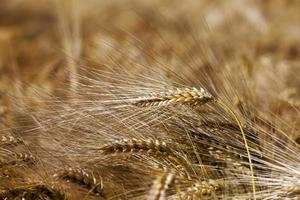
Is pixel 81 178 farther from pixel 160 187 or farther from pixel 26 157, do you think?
pixel 160 187

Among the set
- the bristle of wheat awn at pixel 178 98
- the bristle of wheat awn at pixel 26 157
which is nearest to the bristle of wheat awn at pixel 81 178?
the bristle of wheat awn at pixel 26 157

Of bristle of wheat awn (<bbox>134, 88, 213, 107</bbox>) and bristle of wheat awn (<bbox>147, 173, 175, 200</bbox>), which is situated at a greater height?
bristle of wheat awn (<bbox>134, 88, 213, 107</bbox>)

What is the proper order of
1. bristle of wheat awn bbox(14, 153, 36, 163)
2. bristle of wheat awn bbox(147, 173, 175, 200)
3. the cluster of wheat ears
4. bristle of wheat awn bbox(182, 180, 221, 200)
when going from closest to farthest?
bristle of wheat awn bbox(147, 173, 175, 200) < bristle of wheat awn bbox(182, 180, 221, 200) < the cluster of wheat ears < bristle of wheat awn bbox(14, 153, 36, 163)

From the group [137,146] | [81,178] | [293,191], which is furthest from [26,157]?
[293,191]

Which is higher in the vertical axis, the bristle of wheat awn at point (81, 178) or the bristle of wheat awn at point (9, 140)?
the bristle of wheat awn at point (9, 140)

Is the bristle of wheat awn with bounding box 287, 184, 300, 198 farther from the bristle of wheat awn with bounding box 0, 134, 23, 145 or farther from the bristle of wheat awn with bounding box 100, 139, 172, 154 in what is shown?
the bristle of wheat awn with bounding box 0, 134, 23, 145

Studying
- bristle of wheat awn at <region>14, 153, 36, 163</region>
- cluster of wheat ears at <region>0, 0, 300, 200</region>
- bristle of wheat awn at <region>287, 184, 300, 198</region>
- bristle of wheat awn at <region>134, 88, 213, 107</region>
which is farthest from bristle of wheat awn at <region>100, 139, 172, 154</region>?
bristle of wheat awn at <region>287, 184, 300, 198</region>

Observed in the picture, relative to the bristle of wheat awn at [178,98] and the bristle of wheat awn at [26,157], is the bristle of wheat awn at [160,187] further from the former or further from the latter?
the bristle of wheat awn at [26,157]
